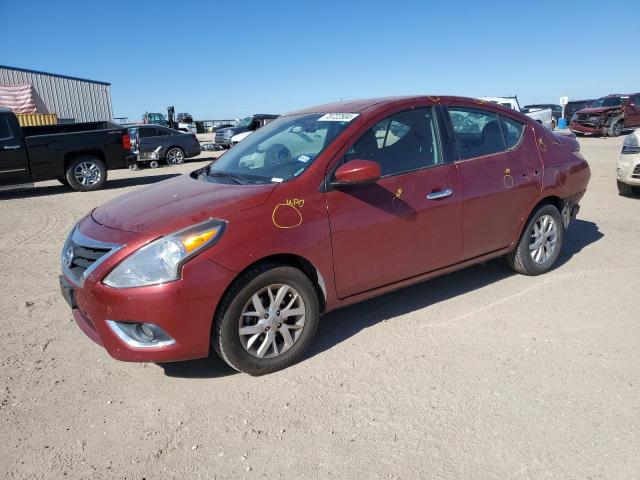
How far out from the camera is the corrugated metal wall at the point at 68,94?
28422 millimetres

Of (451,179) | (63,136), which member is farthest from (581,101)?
(451,179)

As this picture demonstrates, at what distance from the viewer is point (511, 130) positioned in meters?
4.67

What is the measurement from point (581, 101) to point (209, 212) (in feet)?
113

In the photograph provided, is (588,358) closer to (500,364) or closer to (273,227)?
(500,364)

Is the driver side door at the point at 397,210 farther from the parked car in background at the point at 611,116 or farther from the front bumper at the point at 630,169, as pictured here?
the parked car in background at the point at 611,116

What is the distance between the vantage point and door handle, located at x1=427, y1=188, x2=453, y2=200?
3.89 m

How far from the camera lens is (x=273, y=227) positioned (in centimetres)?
318

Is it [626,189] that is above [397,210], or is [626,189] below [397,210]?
below

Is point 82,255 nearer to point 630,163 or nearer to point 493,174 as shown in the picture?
point 493,174

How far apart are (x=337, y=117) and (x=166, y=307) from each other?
6.35 ft

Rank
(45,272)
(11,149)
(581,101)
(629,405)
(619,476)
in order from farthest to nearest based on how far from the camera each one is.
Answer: (581,101) < (11,149) < (45,272) < (629,405) < (619,476)

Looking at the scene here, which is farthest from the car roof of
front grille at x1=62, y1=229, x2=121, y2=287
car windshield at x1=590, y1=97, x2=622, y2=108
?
car windshield at x1=590, y1=97, x2=622, y2=108

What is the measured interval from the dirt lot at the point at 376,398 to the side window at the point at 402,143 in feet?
3.96

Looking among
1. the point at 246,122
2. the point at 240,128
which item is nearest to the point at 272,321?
the point at 240,128
